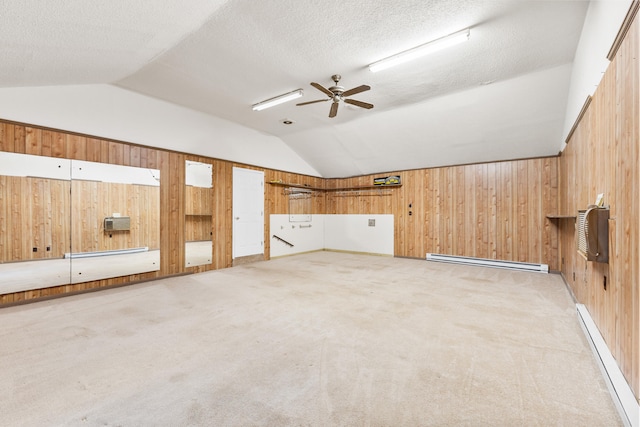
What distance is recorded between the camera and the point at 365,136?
6.45 m

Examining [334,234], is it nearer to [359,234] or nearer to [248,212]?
[359,234]

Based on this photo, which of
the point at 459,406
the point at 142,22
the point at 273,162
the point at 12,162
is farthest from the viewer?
the point at 273,162

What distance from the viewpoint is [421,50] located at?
10.6ft

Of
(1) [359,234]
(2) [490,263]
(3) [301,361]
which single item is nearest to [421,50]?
(3) [301,361]

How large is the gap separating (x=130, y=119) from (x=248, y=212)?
290 cm

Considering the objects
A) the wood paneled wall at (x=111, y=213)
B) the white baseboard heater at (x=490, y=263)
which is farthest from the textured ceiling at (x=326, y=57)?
the white baseboard heater at (x=490, y=263)

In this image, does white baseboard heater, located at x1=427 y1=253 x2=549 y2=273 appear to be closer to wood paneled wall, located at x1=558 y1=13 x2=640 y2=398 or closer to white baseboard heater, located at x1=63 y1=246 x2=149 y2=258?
wood paneled wall, located at x1=558 y1=13 x2=640 y2=398

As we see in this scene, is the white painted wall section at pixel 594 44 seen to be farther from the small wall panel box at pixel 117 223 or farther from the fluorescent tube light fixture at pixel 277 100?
the small wall panel box at pixel 117 223

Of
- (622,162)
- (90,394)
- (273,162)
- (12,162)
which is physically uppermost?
(273,162)

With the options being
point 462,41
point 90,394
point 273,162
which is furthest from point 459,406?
point 273,162

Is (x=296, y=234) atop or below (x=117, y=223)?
below

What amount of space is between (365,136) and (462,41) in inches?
135

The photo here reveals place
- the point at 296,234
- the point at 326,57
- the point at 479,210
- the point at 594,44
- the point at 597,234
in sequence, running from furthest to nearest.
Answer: the point at 296,234
the point at 479,210
the point at 326,57
the point at 594,44
the point at 597,234

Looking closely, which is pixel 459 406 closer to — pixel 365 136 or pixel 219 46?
pixel 219 46
